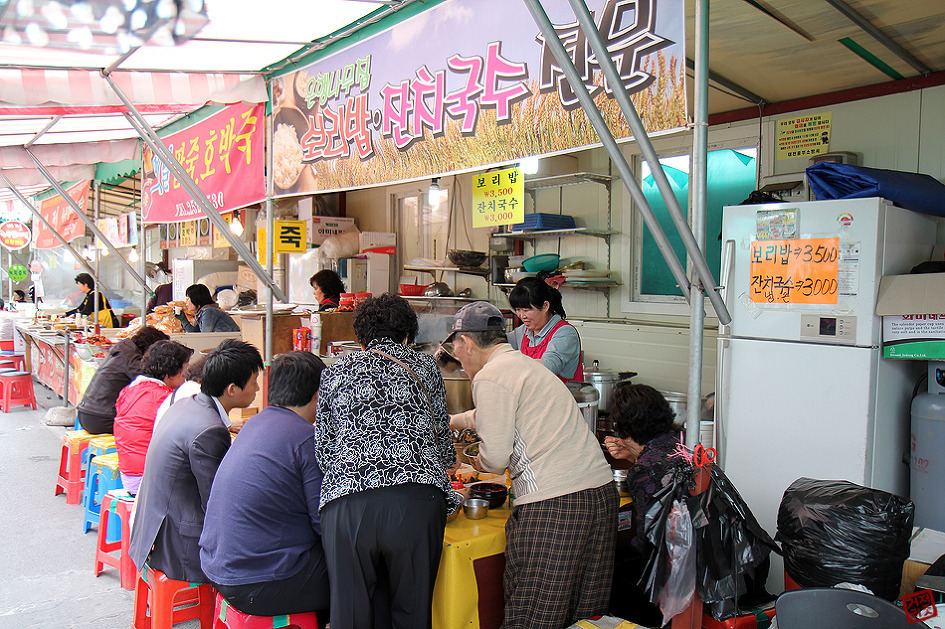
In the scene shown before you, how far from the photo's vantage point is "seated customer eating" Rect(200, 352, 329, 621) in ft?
8.14

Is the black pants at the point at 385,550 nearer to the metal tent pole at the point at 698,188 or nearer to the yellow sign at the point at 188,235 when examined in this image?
the metal tent pole at the point at 698,188

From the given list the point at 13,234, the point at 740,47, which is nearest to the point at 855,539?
the point at 740,47

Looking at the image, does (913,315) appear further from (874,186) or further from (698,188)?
(698,188)

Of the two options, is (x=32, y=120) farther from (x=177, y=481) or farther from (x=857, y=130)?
(x=857, y=130)

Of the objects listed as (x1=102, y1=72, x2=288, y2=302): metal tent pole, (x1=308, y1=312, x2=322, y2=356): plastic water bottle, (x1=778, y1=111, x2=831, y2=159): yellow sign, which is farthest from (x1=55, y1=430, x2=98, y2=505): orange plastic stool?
(x1=778, y1=111, x2=831, y2=159): yellow sign

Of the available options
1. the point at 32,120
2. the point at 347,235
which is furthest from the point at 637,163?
the point at 32,120

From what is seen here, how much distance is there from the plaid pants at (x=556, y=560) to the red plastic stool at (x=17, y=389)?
9.26m

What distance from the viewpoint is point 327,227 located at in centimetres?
864

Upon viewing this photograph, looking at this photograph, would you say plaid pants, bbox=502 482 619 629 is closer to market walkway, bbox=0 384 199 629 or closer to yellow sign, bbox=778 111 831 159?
market walkway, bbox=0 384 199 629

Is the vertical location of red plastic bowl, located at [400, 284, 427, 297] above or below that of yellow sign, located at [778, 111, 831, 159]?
below

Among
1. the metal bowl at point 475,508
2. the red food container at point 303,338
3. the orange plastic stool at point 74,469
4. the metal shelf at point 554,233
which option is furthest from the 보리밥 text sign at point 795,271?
the orange plastic stool at point 74,469

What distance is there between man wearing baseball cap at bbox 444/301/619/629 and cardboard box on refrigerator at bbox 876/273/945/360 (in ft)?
4.87

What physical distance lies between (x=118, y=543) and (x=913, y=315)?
4602 mm

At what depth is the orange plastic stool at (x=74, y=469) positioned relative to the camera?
527 cm
